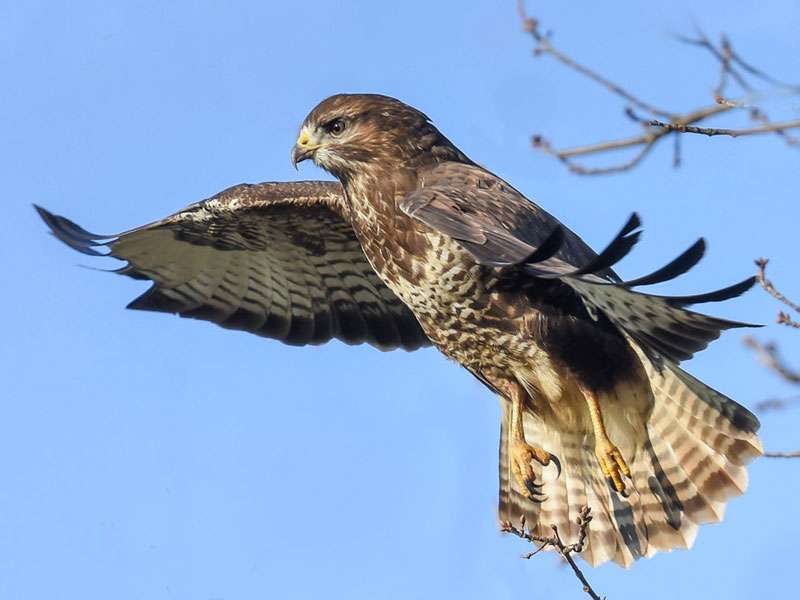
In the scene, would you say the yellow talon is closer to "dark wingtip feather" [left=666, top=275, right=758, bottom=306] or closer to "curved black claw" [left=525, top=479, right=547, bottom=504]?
"curved black claw" [left=525, top=479, right=547, bottom=504]

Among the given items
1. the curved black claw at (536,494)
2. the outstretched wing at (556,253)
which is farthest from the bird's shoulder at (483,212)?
the curved black claw at (536,494)

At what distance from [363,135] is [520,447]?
6.05 ft

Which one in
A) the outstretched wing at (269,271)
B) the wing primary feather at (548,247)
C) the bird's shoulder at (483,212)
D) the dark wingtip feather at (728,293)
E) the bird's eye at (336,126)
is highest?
the bird's eye at (336,126)

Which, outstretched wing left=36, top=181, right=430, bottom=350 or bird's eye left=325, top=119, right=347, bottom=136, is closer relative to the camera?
bird's eye left=325, top=119, right=347, bottom=136

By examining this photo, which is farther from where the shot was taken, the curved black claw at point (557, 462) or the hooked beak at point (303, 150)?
the curved black claw at point (557, 462)

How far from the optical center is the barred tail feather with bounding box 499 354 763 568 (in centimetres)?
714

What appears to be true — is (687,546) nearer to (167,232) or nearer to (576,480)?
(576,480)

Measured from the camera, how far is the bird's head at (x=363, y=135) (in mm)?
7195

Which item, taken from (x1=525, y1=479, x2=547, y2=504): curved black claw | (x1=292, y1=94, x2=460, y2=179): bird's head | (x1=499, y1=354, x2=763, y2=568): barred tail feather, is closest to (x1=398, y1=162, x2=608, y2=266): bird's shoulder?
(x1=292, y1=94, x2=460, y2=179): bird's head

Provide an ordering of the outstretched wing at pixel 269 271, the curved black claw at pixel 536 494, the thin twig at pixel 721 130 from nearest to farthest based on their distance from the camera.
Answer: the thin twig at pixel 721 130
the curved black claw at pixel 536 494
the outstretched wing at pixel 269 271

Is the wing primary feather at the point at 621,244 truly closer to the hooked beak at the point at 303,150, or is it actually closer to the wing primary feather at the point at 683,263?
the wing primary feather at the point at 683,263

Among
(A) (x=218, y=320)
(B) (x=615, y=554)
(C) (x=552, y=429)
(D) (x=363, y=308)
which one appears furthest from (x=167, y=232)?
(B) (x=615, y=554)

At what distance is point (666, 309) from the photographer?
19.5ft

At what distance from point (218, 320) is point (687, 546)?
121 inches
